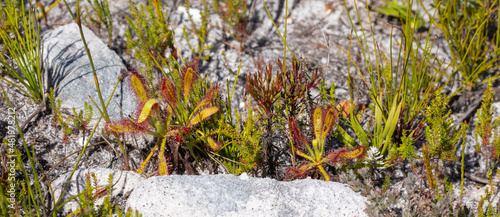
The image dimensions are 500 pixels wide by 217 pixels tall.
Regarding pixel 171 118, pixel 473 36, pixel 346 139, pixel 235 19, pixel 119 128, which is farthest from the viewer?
pixel 235 19

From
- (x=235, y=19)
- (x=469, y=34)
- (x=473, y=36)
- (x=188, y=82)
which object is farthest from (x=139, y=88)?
(x=469, y=34)

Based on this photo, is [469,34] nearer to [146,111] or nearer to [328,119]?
[328,119]

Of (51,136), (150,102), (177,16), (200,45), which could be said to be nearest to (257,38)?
(200,45)

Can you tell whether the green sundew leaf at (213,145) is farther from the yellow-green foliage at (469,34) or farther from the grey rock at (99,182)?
the yellow-green foliage at (469,34)

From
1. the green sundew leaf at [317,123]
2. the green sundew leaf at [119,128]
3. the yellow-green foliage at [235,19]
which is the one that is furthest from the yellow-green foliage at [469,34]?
the green sundew leaf at [119,128]

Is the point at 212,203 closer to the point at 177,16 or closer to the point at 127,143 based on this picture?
the point at 127,143

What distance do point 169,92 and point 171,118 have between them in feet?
0.81

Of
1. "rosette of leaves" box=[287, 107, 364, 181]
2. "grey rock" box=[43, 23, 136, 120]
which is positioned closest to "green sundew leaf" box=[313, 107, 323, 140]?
"rosette of leaves" box=[287, 107, 364, 181]

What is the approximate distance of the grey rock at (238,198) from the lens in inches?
72.9

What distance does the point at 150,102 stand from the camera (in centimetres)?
203

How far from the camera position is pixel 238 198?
6.24 feet

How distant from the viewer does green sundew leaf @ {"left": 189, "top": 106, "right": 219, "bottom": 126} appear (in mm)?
2145

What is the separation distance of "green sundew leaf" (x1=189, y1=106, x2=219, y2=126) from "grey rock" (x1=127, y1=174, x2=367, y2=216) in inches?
14.3

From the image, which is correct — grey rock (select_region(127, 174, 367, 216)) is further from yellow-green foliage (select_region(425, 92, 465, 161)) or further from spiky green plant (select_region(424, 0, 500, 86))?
spiky green plant (select_region(424, 0, 500, 86))
